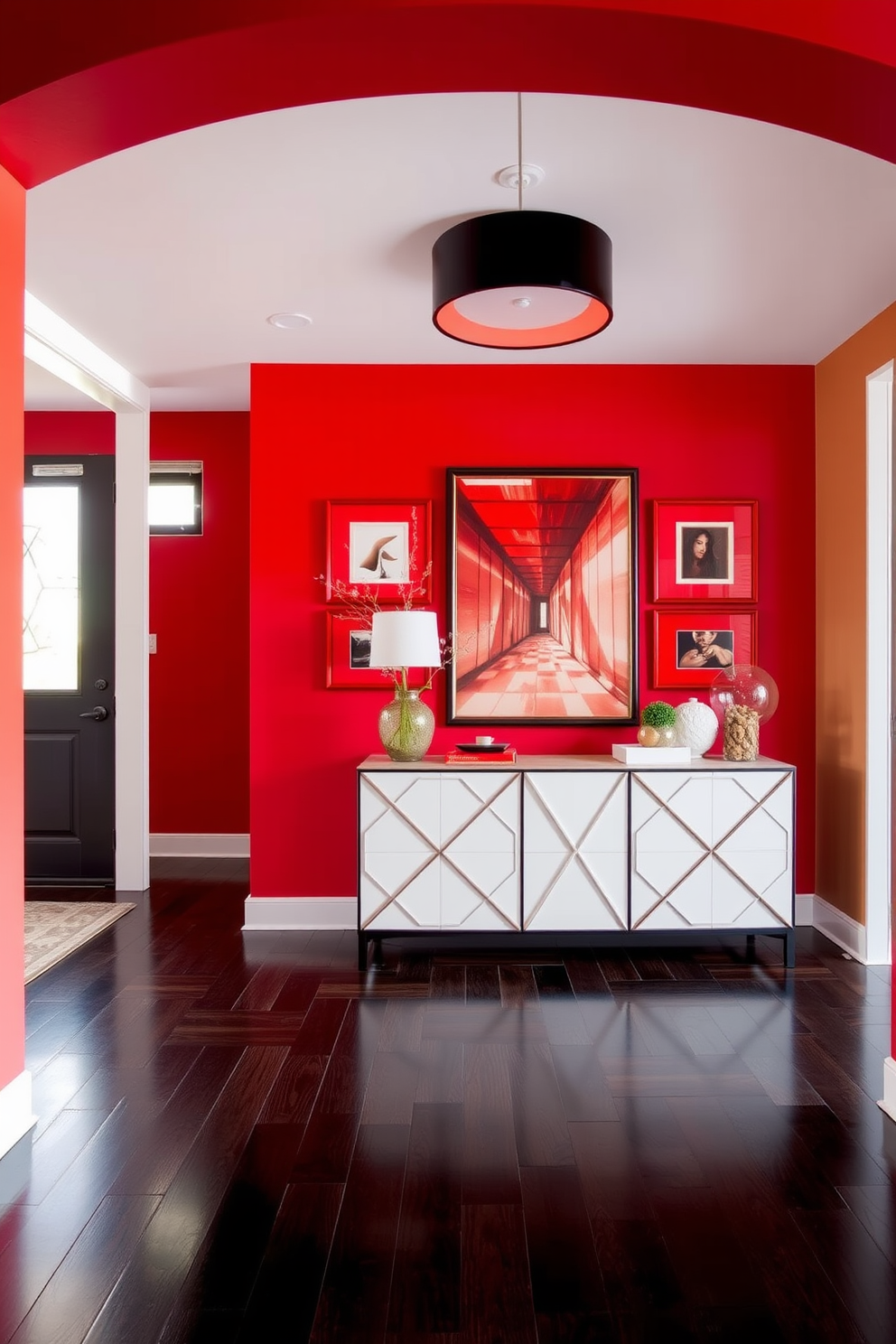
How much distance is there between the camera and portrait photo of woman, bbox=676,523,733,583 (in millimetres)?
4289

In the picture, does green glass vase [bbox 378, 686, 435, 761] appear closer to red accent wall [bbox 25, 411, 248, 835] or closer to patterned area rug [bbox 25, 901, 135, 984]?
patterned area rug [bbox 25, 901, 135, 984]

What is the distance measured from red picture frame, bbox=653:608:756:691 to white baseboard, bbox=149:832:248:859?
2.76 meters

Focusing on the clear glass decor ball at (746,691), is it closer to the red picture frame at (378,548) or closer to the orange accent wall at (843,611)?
the orange accent wall at (843,611)

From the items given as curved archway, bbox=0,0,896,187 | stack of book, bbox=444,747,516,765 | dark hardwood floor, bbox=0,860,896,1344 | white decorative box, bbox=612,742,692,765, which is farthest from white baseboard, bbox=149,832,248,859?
curved archway, bbox=0,0,896,187

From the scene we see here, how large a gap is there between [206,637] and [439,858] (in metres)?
2.50

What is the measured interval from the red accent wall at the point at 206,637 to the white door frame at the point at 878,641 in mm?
3385

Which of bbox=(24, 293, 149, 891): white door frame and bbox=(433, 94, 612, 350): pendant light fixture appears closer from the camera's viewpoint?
bbox=(433, 94, 612, 350): pendant light fixture

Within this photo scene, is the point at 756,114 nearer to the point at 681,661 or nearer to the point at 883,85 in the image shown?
the point at 883,85

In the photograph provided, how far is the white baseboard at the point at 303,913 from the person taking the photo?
4.25 m

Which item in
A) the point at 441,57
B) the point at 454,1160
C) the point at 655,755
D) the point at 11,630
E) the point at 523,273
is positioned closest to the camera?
the point at 441,57

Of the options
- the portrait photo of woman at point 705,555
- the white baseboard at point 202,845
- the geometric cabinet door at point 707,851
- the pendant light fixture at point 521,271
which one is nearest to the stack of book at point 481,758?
the geometric cabinet door at point 707,851

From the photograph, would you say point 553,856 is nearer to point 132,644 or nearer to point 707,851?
point 707,851

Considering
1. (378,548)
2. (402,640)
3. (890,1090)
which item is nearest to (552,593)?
(378,548)

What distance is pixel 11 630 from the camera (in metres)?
2.31
